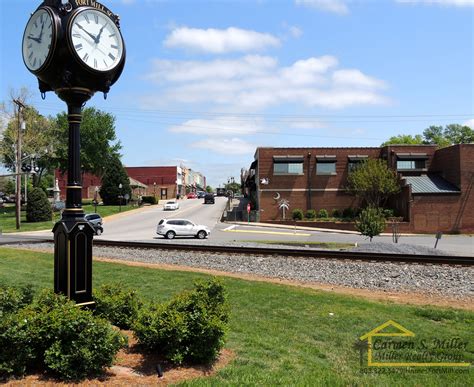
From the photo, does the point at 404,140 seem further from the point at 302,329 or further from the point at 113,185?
the point at 302,329

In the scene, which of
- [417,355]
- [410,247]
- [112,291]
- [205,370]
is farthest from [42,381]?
[410,247]

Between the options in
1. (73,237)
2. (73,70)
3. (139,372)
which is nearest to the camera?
(139,372)

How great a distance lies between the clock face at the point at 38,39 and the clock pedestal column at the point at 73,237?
17.1 inches

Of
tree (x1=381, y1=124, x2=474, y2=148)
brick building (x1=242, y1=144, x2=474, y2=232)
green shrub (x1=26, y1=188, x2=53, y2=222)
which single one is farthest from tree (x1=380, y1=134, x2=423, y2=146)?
green shrub (x1=26, y1=188, x2=53, y2=222)

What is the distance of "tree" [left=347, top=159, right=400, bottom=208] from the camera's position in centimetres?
4803

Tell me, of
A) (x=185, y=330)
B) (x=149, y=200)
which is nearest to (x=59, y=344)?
(x=185, y=330)

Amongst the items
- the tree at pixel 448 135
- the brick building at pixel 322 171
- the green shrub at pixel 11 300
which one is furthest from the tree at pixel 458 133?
the green shrub at pixel 11 300

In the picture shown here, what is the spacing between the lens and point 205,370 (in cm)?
470

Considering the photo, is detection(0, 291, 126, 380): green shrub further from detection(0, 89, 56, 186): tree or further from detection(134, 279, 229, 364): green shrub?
detection(0, 89, 56, 186): tree

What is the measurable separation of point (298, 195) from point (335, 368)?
156 feet

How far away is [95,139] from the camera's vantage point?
264 ft

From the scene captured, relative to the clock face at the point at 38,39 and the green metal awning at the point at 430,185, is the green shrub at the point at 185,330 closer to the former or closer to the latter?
the clock face at the point at 38,39

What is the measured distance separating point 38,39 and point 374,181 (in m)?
45.9

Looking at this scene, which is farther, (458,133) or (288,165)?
(458,133)
